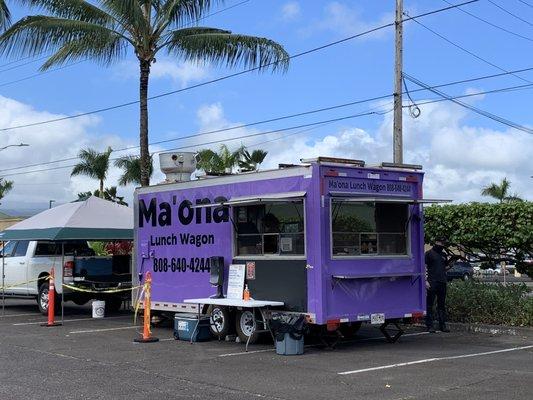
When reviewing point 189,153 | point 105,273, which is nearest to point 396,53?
point 189,153

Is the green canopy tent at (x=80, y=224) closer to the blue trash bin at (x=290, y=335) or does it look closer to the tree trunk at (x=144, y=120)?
the tree trunk at (x=144, y=120)

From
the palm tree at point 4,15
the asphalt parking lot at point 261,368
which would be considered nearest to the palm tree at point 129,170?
the palm tree at point 4,15

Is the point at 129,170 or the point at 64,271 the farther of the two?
the point at 129,170

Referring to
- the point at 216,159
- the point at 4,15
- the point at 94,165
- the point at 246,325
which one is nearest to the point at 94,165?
the point at 94,165

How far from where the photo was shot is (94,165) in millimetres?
41188

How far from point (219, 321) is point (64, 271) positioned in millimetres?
6048

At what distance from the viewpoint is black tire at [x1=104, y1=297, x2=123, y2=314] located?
60.6 ft

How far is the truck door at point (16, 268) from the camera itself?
18.5 meters

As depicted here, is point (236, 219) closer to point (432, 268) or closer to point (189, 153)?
point (189, 153)

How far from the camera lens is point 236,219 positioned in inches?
A: 496

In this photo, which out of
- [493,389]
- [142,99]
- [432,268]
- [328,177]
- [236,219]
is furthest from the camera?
[142,99]

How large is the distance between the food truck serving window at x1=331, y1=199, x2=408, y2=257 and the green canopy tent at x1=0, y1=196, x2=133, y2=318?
739 cm

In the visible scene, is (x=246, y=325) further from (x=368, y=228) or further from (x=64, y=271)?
(x=64, y=271)

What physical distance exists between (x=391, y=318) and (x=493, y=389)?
3.85m
